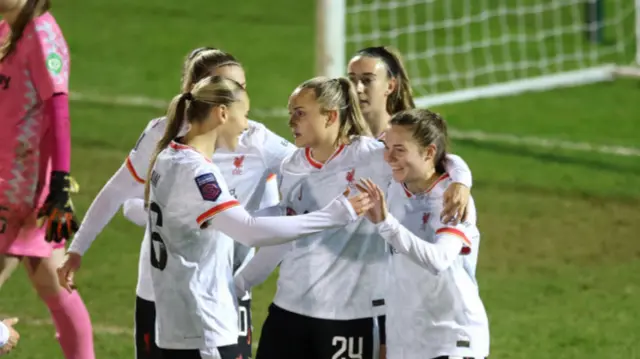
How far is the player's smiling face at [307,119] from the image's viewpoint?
568 centimetres

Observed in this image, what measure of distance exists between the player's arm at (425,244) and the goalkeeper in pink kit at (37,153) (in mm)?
1538

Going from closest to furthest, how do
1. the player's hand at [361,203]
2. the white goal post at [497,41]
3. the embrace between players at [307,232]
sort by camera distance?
the player's hand at [361,203]
the embrace between players at [307,232]
the white goal post at [497,41]

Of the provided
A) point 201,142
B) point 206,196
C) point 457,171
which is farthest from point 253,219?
point 457,171

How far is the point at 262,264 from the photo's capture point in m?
5.76

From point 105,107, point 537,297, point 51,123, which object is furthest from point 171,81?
point 51,123

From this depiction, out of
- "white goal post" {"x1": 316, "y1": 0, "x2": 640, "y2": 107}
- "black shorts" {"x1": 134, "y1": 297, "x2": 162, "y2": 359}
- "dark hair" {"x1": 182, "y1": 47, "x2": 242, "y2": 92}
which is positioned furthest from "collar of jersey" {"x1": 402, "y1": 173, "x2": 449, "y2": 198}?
"white goal post" {"x1": 316, "y1": 0, "x2": 640, "y2": 107}

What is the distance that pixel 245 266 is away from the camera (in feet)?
19.1

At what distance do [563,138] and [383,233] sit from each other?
812 centimetres

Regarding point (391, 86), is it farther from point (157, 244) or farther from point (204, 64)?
point (157, 244)

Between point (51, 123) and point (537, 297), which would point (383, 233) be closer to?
point (51, 123)

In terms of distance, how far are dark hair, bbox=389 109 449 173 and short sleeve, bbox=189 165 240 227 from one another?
0.72 m

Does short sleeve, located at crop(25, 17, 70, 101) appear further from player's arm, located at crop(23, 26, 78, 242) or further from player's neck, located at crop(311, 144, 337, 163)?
player's neck, located at crop(311, 144, 337, 163)

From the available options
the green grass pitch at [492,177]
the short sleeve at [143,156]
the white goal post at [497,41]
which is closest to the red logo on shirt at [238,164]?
the short sleeve at [143,156]

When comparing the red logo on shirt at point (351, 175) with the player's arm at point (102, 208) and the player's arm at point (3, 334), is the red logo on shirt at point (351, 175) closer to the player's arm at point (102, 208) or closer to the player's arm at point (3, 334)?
the player's arm at point (102, 208)
